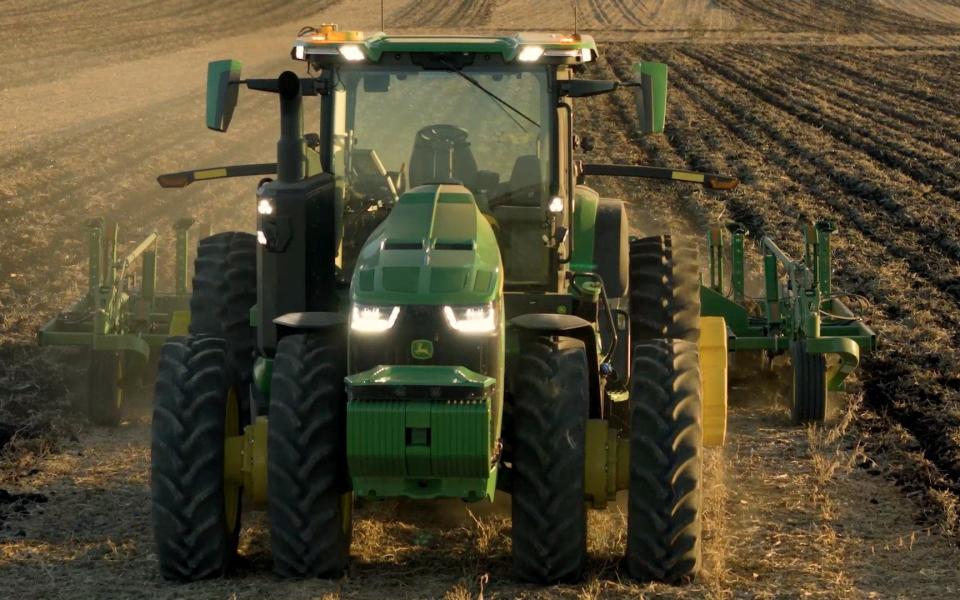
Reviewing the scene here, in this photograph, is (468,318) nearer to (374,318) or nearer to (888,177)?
(374,318)

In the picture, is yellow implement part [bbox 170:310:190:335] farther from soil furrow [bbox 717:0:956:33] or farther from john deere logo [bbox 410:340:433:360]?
soil furrow [bbox 717:0:956:33]

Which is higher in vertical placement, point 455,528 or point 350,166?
→ point 350,166

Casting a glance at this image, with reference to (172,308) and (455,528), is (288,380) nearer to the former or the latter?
(455,528)

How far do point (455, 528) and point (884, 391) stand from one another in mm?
4604

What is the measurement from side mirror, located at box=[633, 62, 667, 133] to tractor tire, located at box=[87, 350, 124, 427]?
4.56 metres

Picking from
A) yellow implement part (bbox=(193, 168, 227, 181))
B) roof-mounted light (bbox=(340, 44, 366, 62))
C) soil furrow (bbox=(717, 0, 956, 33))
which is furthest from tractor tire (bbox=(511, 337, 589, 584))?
soil furrow (bbox=(717, 0, 956, 33))

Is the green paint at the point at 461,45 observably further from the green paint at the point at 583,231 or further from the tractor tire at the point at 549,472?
the tractor tire at the point at 549,472

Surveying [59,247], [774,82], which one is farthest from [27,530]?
[774,82]

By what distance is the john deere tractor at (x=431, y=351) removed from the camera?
6543mm

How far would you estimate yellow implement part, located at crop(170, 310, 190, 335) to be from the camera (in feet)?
32.9

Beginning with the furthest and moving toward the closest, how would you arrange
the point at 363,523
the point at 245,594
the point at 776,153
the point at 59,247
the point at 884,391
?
the point at 776,153 < the point at 59,247 < the point at 884,391 < the point at 363,523 < the point at 245,594

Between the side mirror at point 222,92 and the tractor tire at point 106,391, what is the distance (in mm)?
3154

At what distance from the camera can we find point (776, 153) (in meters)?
23.8

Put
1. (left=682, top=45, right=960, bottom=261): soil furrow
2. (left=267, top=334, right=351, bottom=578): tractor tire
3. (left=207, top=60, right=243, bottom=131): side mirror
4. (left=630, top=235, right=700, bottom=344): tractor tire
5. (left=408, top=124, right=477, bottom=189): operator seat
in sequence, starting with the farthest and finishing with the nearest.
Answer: (left=682, top=45, right=960, bottom=261): soil furrow < (left=630, top=235, right=700, bottom=344): tractor tire < (left=408, top=124, right=477, bottom=189): operator seat < (left=207, top=60, right=243, bottom=131): side mirror < (left=267, top=334, right=351, bottom=578): tractor tire
